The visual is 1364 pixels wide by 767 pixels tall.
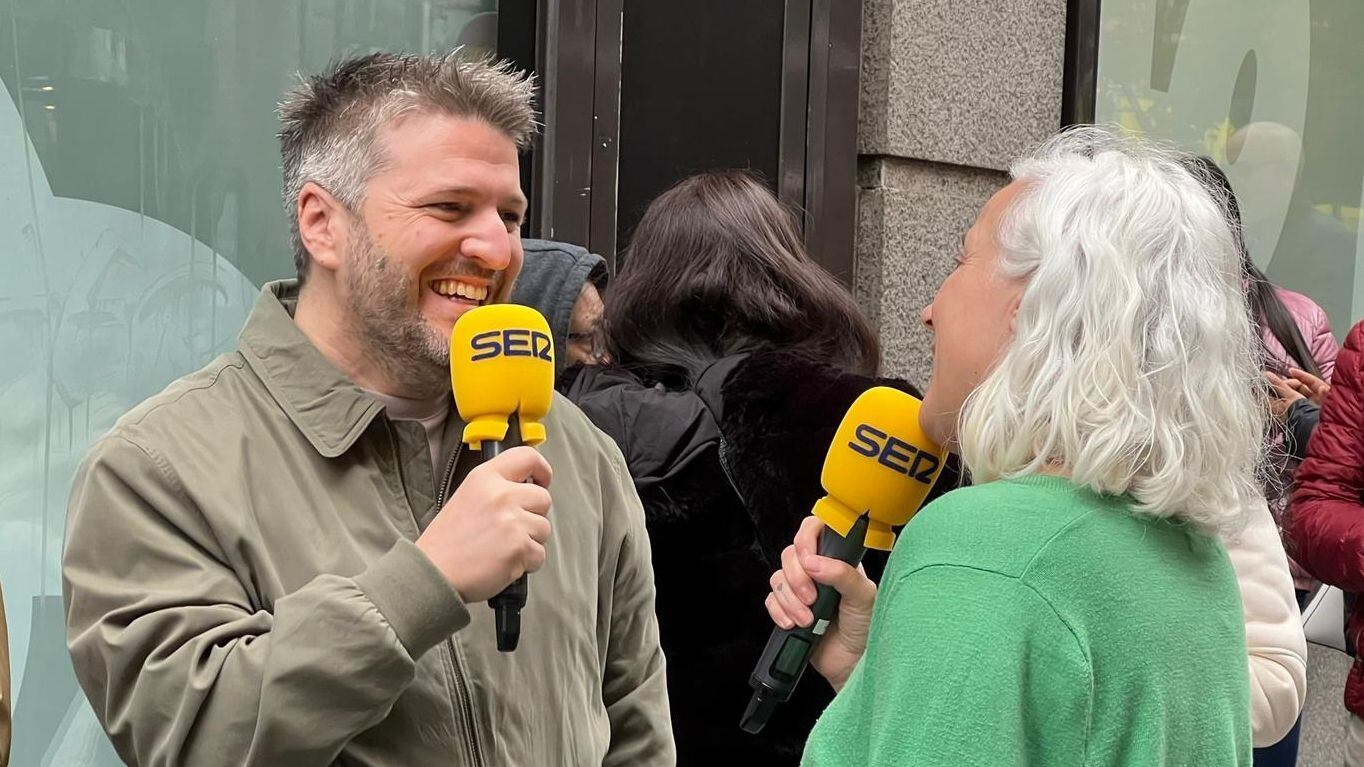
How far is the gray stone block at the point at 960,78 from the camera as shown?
5742mm

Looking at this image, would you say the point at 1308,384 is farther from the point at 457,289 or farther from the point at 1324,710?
the point at 457,289

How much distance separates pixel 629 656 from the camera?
286 centimetres

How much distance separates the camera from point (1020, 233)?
2.06 metres

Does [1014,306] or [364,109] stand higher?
[364,109]

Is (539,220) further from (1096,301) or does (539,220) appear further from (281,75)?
(1096,301)

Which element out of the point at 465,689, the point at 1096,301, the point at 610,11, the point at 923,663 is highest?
the point at 610,11

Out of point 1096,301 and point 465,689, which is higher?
point 1096,301

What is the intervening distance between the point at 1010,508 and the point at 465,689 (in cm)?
91

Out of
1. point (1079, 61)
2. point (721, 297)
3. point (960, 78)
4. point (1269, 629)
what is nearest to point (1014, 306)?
point (1269, 629)

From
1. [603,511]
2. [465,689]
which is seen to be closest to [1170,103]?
[603,511]

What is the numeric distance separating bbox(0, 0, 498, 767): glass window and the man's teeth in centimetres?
196

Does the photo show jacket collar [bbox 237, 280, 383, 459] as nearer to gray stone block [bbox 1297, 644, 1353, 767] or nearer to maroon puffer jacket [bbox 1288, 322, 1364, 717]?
maroon puffer jacket [bbox 1288, 322, 1364, 717]

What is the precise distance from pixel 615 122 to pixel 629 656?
8.90 ft

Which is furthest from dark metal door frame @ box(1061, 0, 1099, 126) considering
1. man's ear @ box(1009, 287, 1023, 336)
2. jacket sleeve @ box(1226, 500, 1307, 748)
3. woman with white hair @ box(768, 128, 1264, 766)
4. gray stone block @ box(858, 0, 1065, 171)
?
man's ear @ box(1009, 287, 1023, 336)
